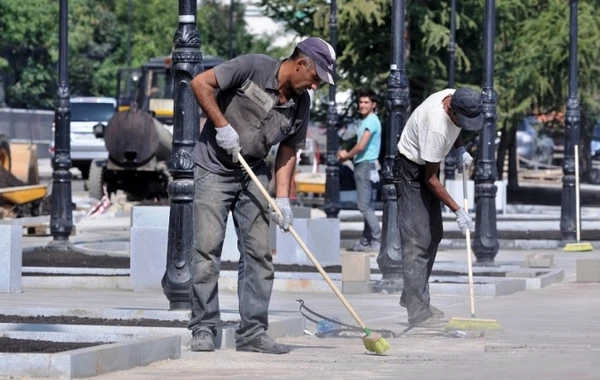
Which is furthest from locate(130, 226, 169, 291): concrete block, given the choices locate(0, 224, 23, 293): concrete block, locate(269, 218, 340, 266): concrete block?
locate(269, 218, 340, 266): concrete block

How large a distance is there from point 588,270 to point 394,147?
288cm

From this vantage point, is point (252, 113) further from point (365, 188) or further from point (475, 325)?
point (365, 188)

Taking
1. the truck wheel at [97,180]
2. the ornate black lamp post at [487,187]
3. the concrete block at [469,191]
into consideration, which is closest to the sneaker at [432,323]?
the ornate black lamp post at [487,187]

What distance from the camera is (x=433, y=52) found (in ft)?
125

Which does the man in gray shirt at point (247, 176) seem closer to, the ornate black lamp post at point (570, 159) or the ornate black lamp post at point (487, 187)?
the ornate black lamp post at point (487, 187)

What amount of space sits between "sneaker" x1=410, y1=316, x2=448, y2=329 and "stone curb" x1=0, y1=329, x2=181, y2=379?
10.7ft

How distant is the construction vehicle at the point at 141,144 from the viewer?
33094mm

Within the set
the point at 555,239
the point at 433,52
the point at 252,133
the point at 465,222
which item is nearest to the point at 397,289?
the point at 465,222

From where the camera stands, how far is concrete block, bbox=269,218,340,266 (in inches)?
672

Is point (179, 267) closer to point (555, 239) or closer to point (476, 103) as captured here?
point (476, 103)

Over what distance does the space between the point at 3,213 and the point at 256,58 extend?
15.1 metres

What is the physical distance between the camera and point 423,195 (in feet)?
39.3

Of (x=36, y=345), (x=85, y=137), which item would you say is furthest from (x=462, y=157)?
(x=85, y=137)

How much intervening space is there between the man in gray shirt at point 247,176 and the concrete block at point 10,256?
4614mm
